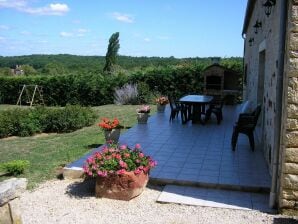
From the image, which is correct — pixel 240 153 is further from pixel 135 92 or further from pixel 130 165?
pixel 135 92

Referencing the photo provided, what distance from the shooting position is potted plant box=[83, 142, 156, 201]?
5.04m

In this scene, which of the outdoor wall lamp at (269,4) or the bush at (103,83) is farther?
the bush at (103,83)

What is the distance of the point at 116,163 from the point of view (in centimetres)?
512

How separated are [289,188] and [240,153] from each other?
2715mm

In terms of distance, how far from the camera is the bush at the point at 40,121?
11.0 m

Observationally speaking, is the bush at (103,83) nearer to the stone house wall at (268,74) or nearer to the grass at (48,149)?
the grass at (48,149)

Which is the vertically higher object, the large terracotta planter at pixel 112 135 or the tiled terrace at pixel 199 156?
the large terracotta planter at pixel 112 135

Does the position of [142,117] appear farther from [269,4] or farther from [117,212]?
→ [117,212]

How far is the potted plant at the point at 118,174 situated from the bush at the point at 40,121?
255 inches

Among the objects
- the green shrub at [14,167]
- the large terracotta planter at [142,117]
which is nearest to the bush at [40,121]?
the large terracotta planter at [142,117]

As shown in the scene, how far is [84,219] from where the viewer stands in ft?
14.8

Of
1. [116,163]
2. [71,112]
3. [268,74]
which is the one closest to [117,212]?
[116,163]

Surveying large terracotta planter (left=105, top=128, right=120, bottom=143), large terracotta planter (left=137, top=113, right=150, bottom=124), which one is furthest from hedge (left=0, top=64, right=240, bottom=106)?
large terracotta planter (left=105, top=128, right=120, bottom=143)

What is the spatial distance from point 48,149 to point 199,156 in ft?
12.1
